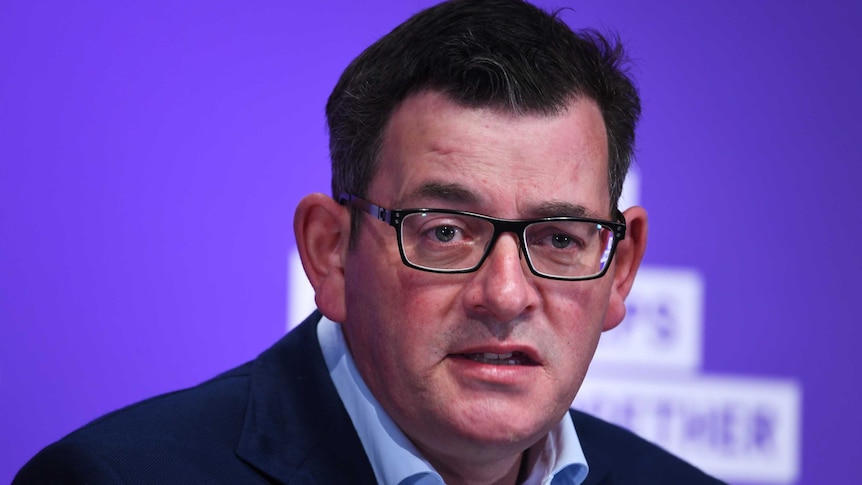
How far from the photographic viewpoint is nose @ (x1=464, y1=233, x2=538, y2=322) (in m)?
1.97

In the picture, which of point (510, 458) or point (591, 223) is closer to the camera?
point (591, 223)

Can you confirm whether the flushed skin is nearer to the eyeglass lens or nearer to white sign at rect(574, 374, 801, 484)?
the eyeglass lens

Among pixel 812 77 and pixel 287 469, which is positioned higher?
pixel 812 77

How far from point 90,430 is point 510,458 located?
0.87 metres

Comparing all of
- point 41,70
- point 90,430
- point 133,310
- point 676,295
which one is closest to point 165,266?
point 133,310

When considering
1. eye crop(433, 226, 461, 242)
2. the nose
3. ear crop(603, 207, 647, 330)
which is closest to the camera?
the nose

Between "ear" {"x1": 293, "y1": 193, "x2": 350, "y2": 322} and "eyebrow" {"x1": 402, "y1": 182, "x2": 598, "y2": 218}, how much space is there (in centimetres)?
25

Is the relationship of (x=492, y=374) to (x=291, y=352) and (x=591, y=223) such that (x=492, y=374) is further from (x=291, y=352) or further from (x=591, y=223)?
(x=291, y=352)

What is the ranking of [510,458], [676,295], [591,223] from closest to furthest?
[591,223] → [510,458] → [676,295]

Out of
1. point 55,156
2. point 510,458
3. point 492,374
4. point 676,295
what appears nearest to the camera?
point 492,374

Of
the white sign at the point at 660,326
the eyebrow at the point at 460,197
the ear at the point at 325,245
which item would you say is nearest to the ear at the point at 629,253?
the eyebrow at the point at 460,197

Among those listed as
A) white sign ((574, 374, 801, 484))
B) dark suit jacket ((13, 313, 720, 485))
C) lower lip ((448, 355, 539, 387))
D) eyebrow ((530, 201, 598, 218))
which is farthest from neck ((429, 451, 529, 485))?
white sign ((574, 374, 801, 484))

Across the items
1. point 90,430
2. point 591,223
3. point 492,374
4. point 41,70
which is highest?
point 41,70

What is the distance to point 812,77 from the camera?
3.63 metres
